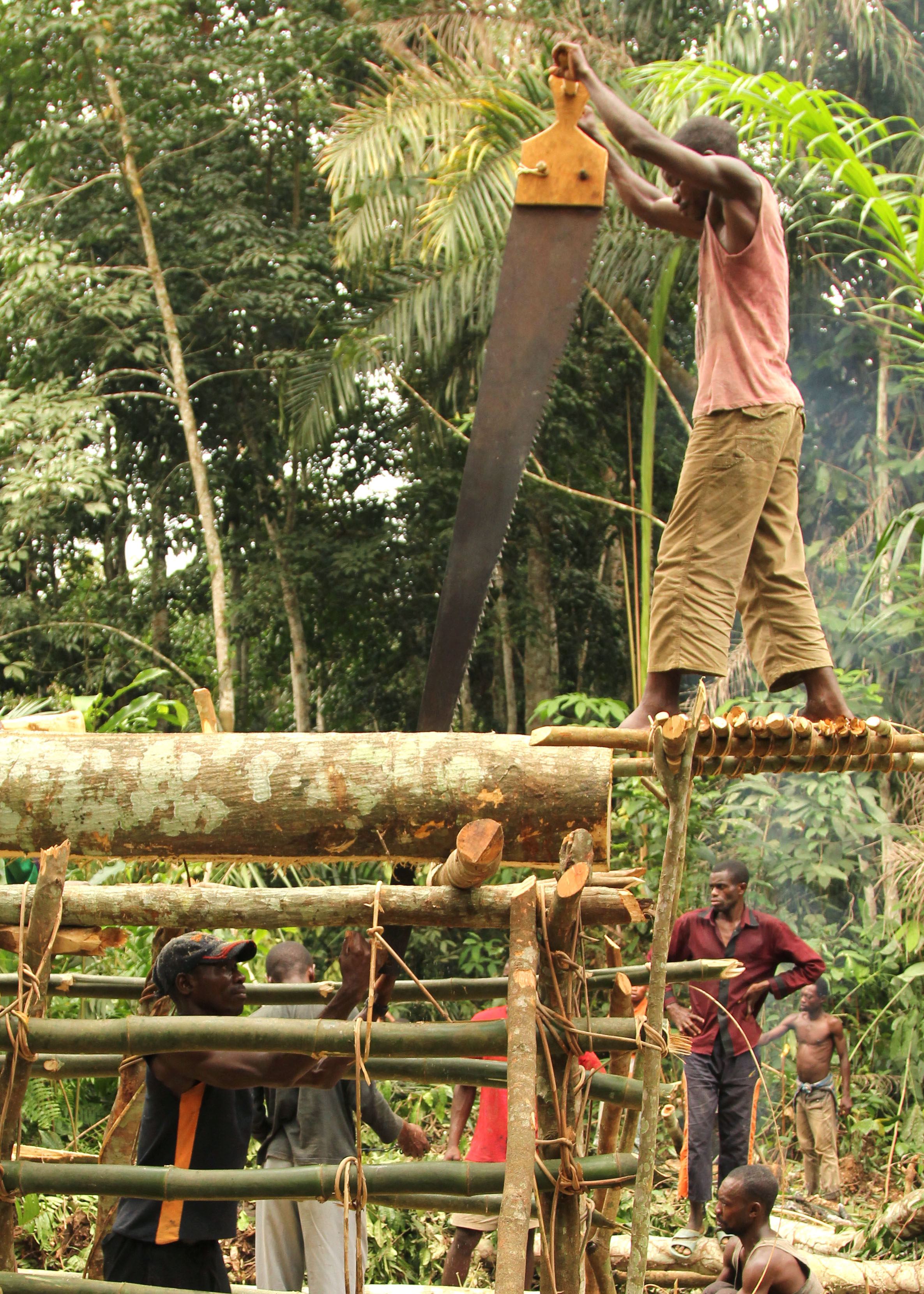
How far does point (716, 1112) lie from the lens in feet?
18.0

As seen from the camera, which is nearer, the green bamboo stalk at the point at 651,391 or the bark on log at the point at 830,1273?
the bark on log at the point at 830,1273

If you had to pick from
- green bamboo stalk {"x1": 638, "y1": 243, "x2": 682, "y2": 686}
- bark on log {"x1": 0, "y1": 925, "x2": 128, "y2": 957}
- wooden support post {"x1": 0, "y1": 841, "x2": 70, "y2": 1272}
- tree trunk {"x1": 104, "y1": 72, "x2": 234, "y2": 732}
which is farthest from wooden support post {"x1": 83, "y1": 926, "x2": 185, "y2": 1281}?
tree trunk {"x1": 104, "y1": 72, "x2": 234, "y2": 732}

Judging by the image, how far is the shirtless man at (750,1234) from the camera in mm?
3926

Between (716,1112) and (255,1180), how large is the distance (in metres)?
3.08

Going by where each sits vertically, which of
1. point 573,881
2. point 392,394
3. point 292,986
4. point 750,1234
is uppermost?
point 392,394

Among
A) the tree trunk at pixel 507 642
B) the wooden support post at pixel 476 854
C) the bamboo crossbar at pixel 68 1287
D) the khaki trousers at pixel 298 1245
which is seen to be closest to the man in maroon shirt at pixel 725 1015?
the khaki trousers at pixel 298 1245

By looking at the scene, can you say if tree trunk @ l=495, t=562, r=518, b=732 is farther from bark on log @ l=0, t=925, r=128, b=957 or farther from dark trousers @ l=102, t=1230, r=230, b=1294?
dark trousers @ l=102, t=1230, r=230, b=1294

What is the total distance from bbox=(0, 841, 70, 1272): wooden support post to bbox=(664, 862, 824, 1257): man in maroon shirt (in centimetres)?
307

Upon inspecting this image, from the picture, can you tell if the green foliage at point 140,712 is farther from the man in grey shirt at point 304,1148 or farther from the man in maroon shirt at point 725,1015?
the man in maroon shirt at point 725,1015

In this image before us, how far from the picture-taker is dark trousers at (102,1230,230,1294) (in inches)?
126

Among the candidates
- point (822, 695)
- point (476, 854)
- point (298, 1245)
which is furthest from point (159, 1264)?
point (822, 695)

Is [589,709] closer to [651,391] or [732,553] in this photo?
[651,391]

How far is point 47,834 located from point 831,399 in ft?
30.0

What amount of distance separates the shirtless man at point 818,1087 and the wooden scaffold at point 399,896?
12.2 feet
